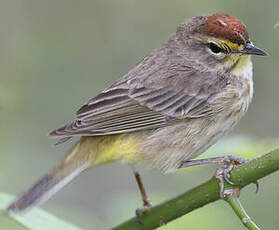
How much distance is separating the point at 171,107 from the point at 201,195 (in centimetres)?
150

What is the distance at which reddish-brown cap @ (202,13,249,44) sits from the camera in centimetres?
459

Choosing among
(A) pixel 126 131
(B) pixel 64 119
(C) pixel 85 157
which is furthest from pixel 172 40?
(B) pixel 64 119

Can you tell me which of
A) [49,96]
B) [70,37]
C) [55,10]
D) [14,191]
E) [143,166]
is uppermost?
[55,10]

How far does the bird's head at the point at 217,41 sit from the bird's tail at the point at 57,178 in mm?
1372

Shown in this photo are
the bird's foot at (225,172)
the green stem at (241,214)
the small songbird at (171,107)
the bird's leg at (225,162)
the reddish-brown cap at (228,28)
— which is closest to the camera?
the green stem at (241,214)

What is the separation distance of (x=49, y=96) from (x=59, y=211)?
218 cm

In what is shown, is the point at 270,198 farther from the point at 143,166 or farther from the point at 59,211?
the point at 59,211

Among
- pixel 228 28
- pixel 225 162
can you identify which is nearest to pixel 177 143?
pixel 225 162

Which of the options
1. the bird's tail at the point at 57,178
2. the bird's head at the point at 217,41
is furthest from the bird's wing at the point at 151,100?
the bird's tail at the point at 57,178

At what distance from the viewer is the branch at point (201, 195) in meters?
3.13

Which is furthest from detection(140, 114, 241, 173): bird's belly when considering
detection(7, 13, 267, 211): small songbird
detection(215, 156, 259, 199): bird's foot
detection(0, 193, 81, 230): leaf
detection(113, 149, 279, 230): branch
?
detection(0, 193, 81, 230): leaf

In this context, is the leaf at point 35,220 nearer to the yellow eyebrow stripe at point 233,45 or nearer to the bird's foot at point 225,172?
the bird's foot at point 225,172

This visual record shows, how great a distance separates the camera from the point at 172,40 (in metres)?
5.46

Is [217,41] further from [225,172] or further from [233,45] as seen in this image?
[225,172]
